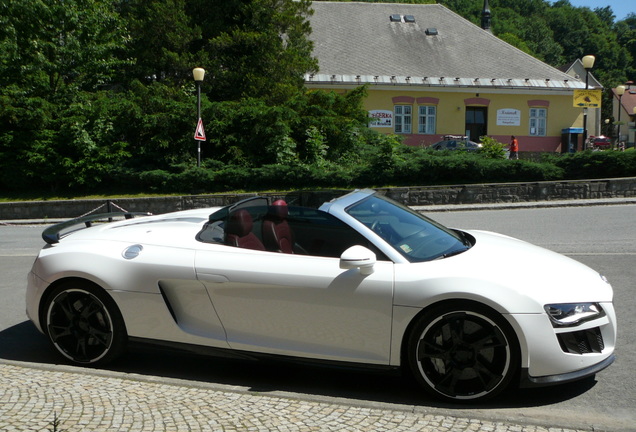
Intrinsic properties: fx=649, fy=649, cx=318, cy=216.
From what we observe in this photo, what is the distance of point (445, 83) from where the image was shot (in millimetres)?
39469

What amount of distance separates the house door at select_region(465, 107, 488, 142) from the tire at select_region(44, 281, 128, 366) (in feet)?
126

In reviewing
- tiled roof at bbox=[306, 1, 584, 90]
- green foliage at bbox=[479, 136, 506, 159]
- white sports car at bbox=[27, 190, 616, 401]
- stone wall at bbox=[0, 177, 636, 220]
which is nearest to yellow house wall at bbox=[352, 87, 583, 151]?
tiled roof at bbox=[306, 1, 584, 90]

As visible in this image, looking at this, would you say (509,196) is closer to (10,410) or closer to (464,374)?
(464,374)

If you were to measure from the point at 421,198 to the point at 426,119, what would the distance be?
832 inches

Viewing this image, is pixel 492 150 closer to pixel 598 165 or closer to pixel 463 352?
pixel 598 165

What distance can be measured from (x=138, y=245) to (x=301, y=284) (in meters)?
1.42

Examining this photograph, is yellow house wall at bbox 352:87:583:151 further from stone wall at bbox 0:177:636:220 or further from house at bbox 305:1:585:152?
stone wall at bbox 0:177:636:220

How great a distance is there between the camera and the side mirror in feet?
14.2

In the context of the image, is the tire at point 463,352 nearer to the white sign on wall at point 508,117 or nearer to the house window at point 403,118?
the house window at point 403,118

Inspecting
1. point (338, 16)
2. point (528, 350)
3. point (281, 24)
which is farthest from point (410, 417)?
point (338, 16)

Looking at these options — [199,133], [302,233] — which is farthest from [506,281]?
[199,133]

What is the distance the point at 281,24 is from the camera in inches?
1031

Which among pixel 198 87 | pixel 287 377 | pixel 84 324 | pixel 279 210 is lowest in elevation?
pixel 287 377

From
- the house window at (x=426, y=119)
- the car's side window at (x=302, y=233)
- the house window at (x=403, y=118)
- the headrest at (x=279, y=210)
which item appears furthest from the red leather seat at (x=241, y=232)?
the house window at (x=426, y=119)
